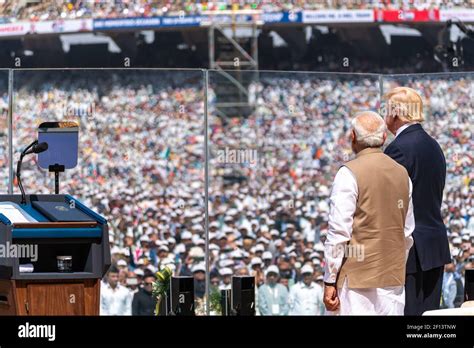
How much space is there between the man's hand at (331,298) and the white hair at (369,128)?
2.08 feet

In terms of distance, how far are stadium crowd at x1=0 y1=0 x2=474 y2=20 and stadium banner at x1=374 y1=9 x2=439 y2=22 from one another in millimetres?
127

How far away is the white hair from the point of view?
484cm

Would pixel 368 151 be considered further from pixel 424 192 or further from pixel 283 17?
pixel 283 17

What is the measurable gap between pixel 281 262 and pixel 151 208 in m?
1.04

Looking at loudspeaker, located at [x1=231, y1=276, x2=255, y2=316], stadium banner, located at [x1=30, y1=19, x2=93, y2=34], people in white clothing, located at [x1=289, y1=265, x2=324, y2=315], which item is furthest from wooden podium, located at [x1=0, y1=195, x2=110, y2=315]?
stadium banner, located at [x1=30, y1=19, x2=93, y2=34]

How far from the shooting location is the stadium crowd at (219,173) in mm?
8164

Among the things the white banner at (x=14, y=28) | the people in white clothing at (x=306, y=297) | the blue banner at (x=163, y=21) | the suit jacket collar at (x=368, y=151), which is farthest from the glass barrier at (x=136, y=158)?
the white banner at (x=14, y=28)

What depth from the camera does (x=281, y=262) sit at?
27.6 ft

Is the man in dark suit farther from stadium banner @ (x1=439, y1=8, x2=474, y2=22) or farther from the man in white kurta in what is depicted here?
stadium banner @ (x1=439, y1=8, x2=474, y2=22)

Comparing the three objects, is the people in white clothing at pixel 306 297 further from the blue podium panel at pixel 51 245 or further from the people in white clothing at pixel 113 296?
the blue podium panel at pixel 51 245

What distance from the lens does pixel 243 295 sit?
6738 millimetres

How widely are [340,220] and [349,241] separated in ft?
0.38
